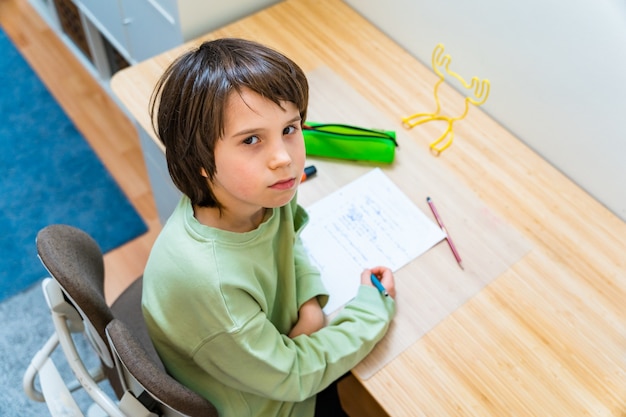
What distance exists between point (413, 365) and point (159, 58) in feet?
2.94

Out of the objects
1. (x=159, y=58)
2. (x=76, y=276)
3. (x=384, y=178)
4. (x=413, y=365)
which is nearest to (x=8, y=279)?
(x=159, y=58)

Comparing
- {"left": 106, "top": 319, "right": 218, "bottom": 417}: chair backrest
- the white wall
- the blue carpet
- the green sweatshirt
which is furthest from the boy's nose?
the blue carpet

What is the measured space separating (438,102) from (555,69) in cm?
26

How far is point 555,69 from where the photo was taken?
1239 mm

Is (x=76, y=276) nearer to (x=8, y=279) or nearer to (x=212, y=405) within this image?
(x=212, y=405)

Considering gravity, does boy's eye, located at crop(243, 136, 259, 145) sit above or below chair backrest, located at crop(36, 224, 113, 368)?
above

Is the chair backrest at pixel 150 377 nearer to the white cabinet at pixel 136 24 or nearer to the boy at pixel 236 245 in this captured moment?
the boy at pixel 236 245

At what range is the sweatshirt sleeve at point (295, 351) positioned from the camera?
0.92 metres

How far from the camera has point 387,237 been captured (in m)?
1.20

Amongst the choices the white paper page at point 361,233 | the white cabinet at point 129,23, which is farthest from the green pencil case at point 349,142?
the white cabinet at point 129,23

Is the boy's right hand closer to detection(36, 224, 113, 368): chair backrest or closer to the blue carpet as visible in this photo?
detection(36, 224, 113, 368): chair backrest

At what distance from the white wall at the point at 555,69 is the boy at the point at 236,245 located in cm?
54

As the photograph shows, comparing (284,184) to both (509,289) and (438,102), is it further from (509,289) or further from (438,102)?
(438,102)

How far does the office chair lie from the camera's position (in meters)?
0.88
